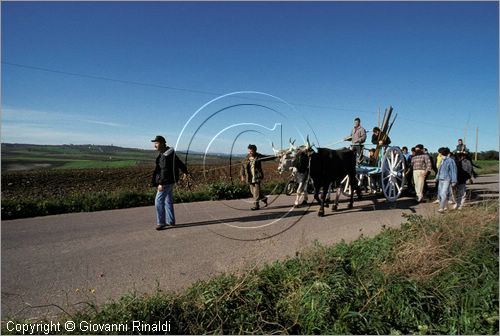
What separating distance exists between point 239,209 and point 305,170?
2.87m

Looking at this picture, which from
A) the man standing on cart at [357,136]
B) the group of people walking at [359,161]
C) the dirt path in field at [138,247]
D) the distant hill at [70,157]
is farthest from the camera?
the distant hill at [70,157]

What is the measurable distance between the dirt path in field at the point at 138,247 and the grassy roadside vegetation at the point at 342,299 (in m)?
A: 0.49

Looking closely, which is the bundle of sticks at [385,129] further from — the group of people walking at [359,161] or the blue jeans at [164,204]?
the blue jeans at [164,204]

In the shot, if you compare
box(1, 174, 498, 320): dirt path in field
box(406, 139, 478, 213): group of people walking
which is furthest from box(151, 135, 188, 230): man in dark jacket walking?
box(406, 139, 478, 213): group of people walking

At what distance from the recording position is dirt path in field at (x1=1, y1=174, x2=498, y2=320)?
4445 millimetres

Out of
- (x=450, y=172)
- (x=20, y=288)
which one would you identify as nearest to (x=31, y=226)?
(x=20, y=288)

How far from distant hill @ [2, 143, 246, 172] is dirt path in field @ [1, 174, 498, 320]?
70.3 inches

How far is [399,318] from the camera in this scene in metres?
3.60

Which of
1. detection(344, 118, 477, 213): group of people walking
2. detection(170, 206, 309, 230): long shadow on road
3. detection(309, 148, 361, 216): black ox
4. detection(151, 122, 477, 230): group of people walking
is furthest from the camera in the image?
detection(344, 118, 477, 213): group of people walking

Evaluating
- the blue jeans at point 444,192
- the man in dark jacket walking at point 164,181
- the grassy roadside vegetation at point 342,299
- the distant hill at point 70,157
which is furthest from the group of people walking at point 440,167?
the distant hill at point 70,157

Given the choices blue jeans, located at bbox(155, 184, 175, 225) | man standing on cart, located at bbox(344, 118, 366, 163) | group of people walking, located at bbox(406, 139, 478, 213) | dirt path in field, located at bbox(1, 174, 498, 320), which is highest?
man standing on cart, located at bbox(344, 118, 366, 163)

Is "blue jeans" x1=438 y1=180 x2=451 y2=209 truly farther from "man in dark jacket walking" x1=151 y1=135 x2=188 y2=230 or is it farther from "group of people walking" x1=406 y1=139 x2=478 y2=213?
"man in dark jacket walking" x1=151 y1=135 x2=188 y2=230

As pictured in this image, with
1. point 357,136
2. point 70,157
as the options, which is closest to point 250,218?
point 357,136

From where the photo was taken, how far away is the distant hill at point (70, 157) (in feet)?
108
